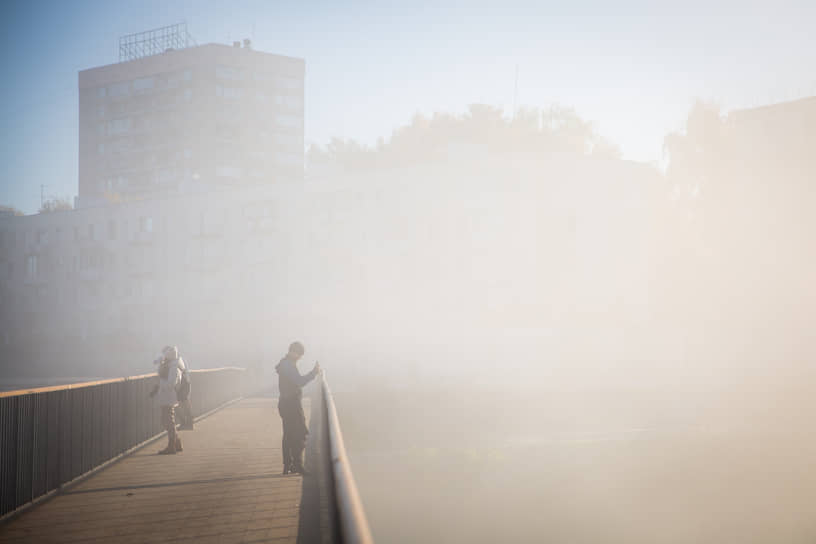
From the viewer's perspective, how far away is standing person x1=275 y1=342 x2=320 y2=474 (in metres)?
12.6

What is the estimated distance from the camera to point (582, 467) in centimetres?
8869

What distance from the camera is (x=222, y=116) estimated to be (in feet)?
364

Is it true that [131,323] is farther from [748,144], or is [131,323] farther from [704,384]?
[748,144]

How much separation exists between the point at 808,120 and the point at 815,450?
35.2m

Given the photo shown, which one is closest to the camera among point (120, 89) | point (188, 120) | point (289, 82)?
point (188, 120)

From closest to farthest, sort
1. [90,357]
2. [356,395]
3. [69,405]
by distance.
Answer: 1. [69,405]
2. [356,395]
3. [90,357]

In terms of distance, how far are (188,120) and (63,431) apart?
106 meters

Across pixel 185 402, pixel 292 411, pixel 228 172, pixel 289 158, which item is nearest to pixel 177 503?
pixel 292 411

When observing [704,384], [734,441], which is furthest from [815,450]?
[704,384]

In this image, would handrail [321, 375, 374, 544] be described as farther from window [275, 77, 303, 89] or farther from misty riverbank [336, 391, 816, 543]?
window [275, 77, 303, 89]

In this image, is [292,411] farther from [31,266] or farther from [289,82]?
[289,82]

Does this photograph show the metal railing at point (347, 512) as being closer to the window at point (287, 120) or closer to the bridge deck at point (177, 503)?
the bridge deck at point (177, 503)

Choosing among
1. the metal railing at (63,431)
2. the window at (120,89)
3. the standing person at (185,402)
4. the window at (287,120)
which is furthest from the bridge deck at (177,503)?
the window at (120,89)

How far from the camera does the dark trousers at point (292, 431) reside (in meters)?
12.6
